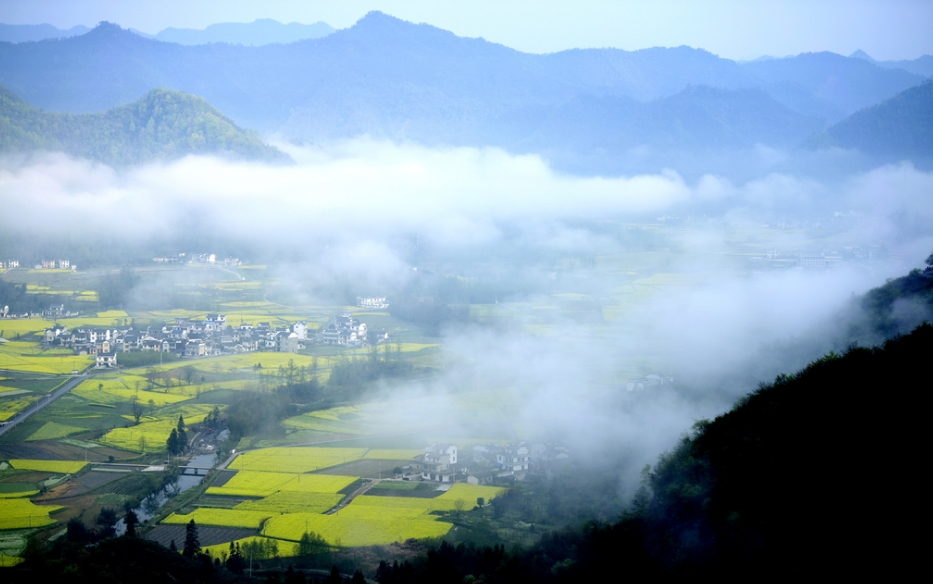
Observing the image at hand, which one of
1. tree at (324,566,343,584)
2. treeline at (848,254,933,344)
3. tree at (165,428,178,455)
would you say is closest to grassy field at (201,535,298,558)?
tree at (324,566,343,584)

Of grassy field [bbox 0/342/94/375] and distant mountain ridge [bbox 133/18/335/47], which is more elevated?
distant mountain ridge [bbox 133/18/335/47]

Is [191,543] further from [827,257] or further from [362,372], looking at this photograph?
[827,257]

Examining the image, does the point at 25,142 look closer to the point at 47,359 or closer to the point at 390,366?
the point at 47,359

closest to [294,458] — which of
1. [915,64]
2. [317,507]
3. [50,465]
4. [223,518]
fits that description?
[317,507]

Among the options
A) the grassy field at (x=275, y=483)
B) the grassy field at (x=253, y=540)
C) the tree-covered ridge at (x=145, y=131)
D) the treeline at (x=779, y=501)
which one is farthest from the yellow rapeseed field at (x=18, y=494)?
the tree-covered ridge at (x=145, y=131)

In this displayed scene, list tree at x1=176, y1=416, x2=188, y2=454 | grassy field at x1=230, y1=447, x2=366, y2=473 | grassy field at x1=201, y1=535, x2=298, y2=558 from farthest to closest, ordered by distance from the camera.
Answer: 1. tree at x1=176, y1=416, x2=188, y2=454
2. grassy field at x1=230, y1=447, x2=366, y2=473
3. grassy field at x1=201, y1=535, x2=298, y2=558

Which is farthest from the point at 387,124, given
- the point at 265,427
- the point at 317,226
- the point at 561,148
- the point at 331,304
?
the point at 265,427

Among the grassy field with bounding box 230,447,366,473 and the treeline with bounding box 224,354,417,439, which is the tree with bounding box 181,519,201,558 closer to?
the grassy field with bounding box 230,447,366,473

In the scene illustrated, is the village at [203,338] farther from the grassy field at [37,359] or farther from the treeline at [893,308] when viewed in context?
the treeline at [893,308]
